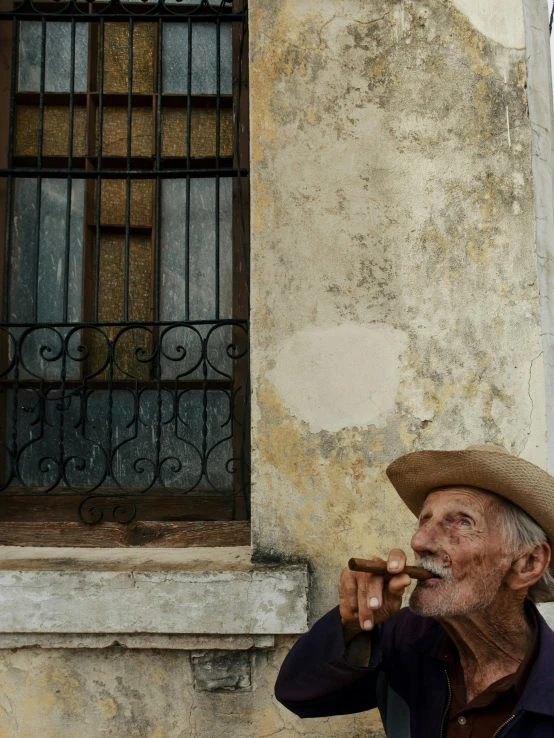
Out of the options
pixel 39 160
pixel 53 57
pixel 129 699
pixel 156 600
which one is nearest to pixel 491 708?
pixel 156 600

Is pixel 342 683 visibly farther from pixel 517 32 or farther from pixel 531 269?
pixel 517 32

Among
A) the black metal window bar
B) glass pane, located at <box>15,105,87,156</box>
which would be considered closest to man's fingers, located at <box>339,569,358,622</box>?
the black metal window bar

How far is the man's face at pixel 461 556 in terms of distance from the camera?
200 cm

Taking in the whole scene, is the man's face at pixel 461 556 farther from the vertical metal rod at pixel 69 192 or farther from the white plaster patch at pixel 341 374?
the vertical metal rod at pixel 69 192

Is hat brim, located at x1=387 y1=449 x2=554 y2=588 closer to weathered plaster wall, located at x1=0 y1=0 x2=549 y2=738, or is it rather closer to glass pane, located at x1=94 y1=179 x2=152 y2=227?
weathered plaster wall, located at x1=0 y1=0 x2=549 y2=738

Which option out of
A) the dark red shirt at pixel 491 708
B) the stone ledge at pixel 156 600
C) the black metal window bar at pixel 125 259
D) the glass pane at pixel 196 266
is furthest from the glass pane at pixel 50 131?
the dark red shirt at pixel 491 708

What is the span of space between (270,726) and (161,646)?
47 cm

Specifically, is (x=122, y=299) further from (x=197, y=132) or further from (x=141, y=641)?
(x=141, y=641)

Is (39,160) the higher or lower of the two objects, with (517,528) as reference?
higher

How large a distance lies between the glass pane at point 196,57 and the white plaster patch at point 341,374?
1377 millimetres

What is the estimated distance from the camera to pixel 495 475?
6.60 feet

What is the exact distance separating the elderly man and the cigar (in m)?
0.02

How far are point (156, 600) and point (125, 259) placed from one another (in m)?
1.35

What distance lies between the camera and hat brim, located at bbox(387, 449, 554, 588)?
6.53 ft
